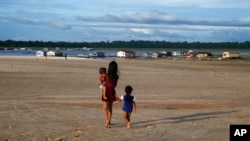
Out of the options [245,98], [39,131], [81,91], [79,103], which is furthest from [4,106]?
[245,98]

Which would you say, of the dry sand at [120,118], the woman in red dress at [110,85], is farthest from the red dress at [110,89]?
the dry sand at [120,118]

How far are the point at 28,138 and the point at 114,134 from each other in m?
1.87

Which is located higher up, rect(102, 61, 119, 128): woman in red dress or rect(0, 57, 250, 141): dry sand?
rect(102, 61, 119, 128): woman in red dress

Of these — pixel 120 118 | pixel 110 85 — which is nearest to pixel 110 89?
pixel 110 85

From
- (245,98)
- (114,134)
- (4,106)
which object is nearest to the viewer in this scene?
(114,134)

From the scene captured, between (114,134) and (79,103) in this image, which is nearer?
(114,134)

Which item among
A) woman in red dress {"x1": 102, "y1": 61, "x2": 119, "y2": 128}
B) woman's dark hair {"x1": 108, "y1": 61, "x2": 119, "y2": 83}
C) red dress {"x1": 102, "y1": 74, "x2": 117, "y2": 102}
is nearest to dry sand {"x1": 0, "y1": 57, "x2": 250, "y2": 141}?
woman in red dress {"x1": 102, "y1": 61, "x2": 119, "y2": 128}

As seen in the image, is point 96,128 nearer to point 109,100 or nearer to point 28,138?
point 109,100

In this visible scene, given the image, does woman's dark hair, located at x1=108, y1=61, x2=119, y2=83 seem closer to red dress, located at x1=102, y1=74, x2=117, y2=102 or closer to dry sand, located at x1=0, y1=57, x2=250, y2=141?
red dress, located at x1=102, y1=74, x2=117, y2=102

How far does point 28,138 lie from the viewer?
991 centimetres

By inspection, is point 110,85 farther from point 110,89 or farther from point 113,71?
point 113,71

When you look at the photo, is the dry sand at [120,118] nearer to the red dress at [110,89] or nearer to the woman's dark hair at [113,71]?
the red dress at [110,89]

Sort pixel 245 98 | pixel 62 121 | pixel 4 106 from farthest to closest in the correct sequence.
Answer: pixel 245 98, pixel 4 106, pixel 62 121

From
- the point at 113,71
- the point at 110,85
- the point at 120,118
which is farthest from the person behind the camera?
the point at 120,118
